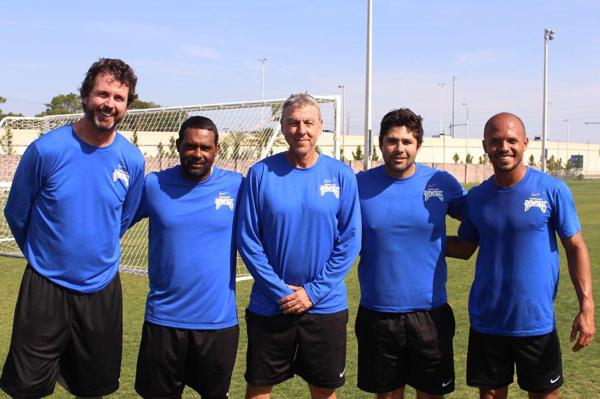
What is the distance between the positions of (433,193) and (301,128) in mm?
930

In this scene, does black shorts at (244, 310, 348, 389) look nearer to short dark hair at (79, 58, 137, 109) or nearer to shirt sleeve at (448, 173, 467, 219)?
shirt sleeve at (448, 173, 467, 219)

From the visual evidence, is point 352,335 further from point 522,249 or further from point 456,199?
point 522,249

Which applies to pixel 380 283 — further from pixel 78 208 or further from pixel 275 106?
pixel 275 106

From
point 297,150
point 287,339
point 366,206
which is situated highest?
point 297,150

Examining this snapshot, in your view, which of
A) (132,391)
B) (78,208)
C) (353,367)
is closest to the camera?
→ (78,208)

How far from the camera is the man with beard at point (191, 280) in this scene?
3754 millimetres

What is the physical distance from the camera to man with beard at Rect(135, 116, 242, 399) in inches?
148

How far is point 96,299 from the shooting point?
374 centimetres

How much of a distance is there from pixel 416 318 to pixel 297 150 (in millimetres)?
1238

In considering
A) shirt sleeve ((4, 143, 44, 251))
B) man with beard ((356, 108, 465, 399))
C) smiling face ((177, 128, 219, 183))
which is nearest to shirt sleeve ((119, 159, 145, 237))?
smiling face ((177, 128, 219, 183))

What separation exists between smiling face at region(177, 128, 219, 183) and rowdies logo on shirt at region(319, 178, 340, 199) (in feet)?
2.20

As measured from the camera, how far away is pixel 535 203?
3.77m

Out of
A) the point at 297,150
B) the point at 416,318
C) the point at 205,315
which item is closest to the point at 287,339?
the point at 205,315

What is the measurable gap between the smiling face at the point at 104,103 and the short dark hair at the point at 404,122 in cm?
157
